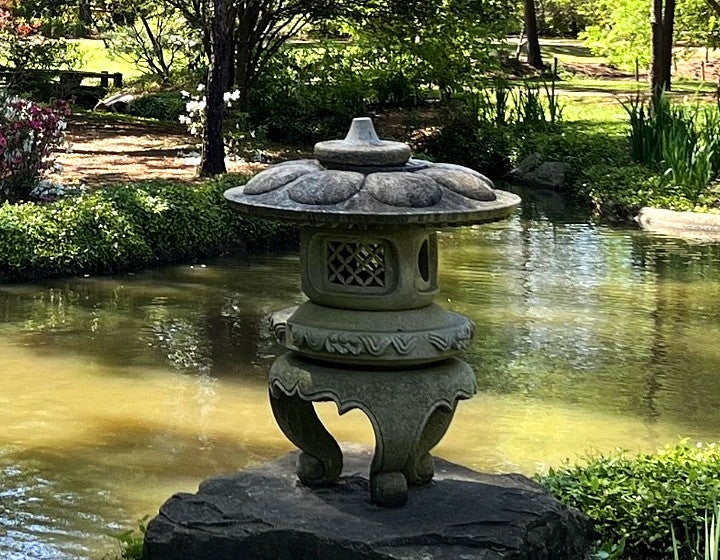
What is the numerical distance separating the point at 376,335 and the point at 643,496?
54.9 inches

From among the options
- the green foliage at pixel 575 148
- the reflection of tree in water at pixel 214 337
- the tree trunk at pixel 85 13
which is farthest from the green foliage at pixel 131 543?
the tree trunk at pixel 85 13

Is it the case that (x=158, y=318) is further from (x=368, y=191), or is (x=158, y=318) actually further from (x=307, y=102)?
(x=307, y=102)

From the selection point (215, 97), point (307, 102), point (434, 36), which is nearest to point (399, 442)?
point (215, 97)

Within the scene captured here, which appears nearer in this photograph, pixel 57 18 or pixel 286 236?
pixel 286 236

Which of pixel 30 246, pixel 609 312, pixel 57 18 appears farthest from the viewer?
pixel 57 18

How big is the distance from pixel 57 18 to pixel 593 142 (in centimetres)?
1012

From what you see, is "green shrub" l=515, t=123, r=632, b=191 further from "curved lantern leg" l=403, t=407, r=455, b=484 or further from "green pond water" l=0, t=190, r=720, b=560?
"curved lantern leg" l=403, t=407, r=455, b=484

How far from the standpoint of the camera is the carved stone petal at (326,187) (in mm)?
4820

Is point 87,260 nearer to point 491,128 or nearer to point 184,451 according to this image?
point 184,451

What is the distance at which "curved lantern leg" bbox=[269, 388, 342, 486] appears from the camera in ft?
16.9

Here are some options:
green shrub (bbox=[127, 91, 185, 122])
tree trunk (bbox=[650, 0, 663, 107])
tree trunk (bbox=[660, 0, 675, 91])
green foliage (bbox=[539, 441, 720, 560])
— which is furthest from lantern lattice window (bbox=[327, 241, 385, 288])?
green shrub (bbox=[127, 91, 185, 122])

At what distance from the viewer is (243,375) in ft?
28.5

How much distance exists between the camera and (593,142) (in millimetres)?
19594

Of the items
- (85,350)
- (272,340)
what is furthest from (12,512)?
(272,340)
